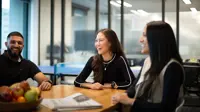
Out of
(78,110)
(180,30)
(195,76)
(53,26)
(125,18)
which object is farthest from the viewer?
(53,26)

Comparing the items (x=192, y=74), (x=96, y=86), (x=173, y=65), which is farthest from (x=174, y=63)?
(x=192, y=74)

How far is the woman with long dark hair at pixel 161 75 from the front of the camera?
4.60 ft

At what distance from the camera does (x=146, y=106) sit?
4.82 feet

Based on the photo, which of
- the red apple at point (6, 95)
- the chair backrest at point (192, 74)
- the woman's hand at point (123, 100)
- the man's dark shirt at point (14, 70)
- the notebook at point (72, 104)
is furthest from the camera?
the chair backrest at point (192, 74)

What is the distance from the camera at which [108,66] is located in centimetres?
239

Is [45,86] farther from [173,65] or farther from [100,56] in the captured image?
[173,65]

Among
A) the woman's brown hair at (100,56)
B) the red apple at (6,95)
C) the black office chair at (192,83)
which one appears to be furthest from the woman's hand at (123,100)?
the black office chair at (192,83)

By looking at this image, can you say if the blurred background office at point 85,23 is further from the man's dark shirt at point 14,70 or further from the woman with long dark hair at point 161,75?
the woman with long dark hair at point 161,75

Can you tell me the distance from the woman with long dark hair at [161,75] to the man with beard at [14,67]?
133 centimetres

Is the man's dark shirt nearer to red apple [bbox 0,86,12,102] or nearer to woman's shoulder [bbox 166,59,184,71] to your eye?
red apple [bbox 0,86,12,102]

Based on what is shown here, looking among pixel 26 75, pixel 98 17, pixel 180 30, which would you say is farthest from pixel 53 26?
pixel 26 75

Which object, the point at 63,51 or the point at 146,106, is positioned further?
the point at 63,51

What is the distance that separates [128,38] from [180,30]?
1.24m

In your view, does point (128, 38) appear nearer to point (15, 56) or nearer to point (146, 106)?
point (15, 56)
